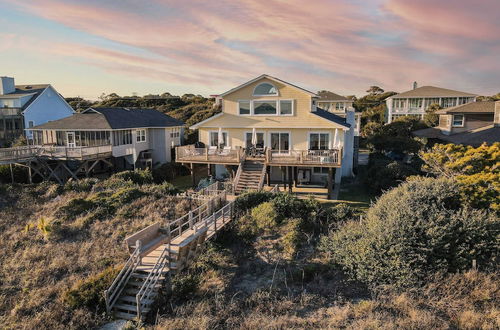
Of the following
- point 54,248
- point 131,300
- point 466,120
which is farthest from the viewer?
point 466,120

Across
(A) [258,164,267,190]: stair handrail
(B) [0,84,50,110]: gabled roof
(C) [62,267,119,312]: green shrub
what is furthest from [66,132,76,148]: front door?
(C) [62,267,119,312]: green shrub

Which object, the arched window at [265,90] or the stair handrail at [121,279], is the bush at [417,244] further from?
the arched window at [265,90]

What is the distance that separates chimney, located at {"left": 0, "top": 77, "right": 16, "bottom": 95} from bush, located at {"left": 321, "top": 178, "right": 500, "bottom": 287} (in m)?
46.6

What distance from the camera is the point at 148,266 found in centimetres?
1125

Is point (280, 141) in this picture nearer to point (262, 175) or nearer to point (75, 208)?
point (262, 175)

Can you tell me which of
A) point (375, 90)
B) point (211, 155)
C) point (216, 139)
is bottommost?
point (211, 155)

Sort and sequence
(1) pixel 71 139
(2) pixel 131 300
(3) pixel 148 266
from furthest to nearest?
(1) pixel 71 139 < (3) pixel 148 266 < (2) pixel 131 300

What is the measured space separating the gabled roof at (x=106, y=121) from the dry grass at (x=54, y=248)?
274 inches

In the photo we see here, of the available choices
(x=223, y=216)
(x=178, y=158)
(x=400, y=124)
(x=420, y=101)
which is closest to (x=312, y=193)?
(x=223, y=216)

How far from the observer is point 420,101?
177 feet

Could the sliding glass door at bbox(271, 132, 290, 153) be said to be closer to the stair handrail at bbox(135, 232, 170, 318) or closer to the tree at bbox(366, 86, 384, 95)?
the stair handrail at bbox(135, 232, 170, 318)

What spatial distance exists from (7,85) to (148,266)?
1691 inches

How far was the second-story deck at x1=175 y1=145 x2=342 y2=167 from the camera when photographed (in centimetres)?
2005

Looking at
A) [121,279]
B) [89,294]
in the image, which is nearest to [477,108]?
[121,279]
